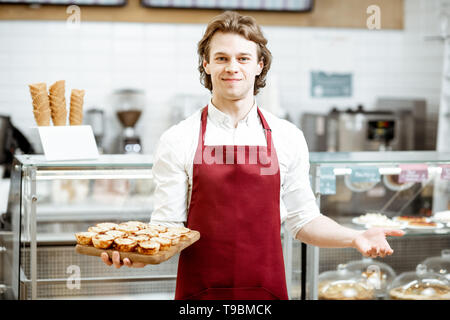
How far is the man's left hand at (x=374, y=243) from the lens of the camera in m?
1.46

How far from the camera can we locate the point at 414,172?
2.23 m

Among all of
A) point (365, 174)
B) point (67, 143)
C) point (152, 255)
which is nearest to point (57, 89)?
point (67, 143)

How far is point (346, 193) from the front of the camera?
8.40 feet

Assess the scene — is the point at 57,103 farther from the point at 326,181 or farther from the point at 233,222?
the point at 326,181

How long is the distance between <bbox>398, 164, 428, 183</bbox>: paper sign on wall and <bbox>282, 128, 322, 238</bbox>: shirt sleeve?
667 mm

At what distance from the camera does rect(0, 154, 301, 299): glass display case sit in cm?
199

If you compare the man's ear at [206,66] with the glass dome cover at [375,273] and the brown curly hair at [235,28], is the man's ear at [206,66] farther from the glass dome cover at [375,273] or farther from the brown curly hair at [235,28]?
the glass dome cover at [375,273]

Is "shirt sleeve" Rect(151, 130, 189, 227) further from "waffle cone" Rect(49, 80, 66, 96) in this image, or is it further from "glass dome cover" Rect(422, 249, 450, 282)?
"glass dome cover" Rect(422, 249, 450, 282)

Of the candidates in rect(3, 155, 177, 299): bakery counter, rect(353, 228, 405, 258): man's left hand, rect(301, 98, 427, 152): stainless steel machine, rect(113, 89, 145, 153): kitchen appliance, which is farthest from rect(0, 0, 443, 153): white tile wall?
rect(353, 228, 405, 258): man's left hand

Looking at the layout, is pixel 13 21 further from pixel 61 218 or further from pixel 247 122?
pixel 247 122

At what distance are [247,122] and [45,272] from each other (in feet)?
3.68

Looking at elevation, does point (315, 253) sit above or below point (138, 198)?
below

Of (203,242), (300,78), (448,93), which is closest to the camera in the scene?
(203,242)
